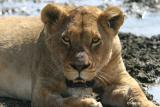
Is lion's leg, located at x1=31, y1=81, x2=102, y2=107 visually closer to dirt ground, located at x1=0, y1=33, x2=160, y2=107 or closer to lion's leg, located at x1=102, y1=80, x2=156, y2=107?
dirt ground, located at x1=0, y1=33, x2=160, y2=107

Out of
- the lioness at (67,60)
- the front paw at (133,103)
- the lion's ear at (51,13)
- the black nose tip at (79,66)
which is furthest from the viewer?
the front paw at (133,103)

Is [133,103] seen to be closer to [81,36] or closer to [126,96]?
[126,96]

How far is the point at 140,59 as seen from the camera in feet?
23.0

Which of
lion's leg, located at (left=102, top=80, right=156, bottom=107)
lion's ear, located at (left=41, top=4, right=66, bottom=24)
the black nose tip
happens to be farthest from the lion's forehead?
lion's leg, located at (left=102, top=80, right=156, bottom=107)

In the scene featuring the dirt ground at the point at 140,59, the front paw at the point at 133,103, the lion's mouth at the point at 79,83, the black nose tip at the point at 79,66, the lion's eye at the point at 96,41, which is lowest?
the dirt ground at the point at 140,59

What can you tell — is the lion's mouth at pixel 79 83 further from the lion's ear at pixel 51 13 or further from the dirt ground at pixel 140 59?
the dirt ground at pixel 140 59

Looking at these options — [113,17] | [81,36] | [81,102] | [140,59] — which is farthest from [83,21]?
[140,59]

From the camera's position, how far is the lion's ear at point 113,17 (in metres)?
5.38

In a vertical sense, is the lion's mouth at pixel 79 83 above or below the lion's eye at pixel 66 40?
below

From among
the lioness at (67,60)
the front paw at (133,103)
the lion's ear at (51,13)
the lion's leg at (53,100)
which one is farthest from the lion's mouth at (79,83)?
the lion's ear at (51,13)

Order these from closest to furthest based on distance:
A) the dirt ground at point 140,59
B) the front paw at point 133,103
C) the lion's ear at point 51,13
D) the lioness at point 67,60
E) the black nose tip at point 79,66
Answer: the black nose tip at point 79,66
the lioness at point 67,60
the lion's ear at point 51,13
the front paw at point 133,103
the dirt ground at point 140,59

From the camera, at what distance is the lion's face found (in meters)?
5.02

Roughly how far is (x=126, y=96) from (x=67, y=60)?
802 millimetres

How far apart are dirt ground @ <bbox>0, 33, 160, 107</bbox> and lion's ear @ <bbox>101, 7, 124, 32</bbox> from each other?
910 millimetres
